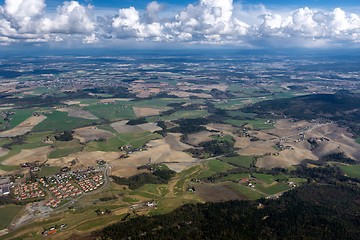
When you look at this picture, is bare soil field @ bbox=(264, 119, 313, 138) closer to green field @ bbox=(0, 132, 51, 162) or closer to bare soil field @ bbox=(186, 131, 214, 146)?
bare soil field @ bbox=(186, 131, 214, 146)

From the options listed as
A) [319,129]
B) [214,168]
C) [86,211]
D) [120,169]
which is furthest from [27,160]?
[319,129]

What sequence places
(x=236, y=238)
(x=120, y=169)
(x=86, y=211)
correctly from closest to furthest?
(x=236, y=238), (x=86, y=211), (x=120, y=169)

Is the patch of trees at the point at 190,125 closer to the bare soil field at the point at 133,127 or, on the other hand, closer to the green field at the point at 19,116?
the bare soil field at the point at 133,127

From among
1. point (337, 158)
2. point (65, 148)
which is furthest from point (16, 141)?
point (337, 158)

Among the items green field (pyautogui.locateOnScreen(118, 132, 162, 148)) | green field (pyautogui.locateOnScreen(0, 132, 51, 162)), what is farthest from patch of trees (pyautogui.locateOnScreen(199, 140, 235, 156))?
green field (pyautogui.locateOnScreen(0, 132, 51, 162))

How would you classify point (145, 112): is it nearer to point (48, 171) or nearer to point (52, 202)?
point (48, 171)

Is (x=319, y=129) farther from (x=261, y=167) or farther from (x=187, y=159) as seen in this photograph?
(x=187, y=159)
